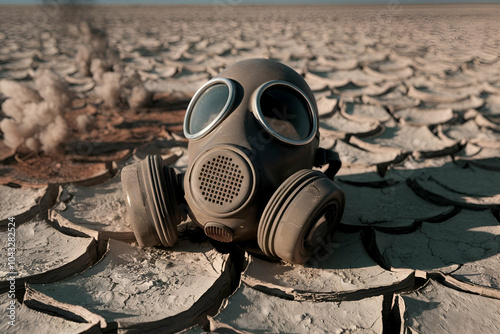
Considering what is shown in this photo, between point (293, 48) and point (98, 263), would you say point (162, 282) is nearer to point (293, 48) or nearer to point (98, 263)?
point (98, 263)

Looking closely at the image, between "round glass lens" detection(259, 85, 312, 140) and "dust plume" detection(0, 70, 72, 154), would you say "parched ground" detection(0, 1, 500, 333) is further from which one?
"round glass lens" detection(259, 85, 312, 140)

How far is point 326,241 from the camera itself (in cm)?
192

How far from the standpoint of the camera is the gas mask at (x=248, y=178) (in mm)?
1654

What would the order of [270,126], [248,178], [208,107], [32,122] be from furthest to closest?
[32,122]
[208,107]
[270,126]
[248,178]

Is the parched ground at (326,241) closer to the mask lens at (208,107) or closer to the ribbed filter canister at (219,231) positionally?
the ribbed filter canister at (219,231)

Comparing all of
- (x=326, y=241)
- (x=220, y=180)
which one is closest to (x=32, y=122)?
(x=220, y=180)

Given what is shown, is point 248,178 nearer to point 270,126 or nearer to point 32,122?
point 270,126

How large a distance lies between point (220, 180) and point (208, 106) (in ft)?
1.34

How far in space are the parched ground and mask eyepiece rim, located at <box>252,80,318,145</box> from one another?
49cm

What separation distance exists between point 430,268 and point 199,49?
5.99 m

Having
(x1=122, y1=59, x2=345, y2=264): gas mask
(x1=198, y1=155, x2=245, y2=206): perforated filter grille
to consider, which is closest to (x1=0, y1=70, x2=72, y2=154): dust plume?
(x1=122, y1=59, x2=345, y2=264): gas mask

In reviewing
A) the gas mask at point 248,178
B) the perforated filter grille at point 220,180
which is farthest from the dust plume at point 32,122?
the perforated filter grille at point 220,180

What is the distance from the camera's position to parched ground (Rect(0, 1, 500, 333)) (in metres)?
1.52

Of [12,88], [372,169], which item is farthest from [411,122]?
[12,88]
